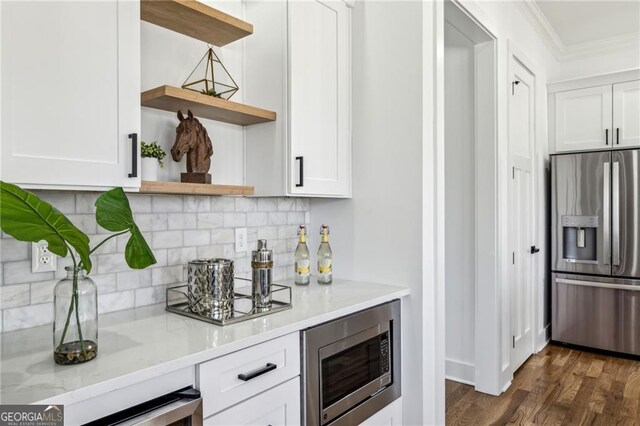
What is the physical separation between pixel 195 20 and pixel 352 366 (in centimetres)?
147

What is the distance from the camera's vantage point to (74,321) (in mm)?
1077

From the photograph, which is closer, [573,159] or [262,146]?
[262,146]

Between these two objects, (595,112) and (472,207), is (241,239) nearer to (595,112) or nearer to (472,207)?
(472,207)

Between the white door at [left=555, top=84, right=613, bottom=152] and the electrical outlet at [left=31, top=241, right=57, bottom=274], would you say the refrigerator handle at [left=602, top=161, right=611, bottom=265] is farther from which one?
the electrical outlet at [left=31, top=241, right=57, bottom=274]

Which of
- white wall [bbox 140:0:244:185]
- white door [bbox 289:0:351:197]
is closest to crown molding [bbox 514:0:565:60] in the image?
white door [bbox 289:0:351:197]

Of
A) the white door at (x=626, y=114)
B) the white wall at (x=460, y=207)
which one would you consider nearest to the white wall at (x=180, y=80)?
the white wall at (x=460, y=207)

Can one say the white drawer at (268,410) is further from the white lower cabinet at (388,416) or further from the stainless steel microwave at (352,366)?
the white lower cabinet at (388,416)

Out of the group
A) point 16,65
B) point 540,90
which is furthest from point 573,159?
point 16,65

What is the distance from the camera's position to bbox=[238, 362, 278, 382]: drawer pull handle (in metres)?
1.25

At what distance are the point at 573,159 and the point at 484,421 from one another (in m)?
2.53

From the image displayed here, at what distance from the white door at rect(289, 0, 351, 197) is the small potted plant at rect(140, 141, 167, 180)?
555 mm

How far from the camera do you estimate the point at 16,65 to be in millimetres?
1116

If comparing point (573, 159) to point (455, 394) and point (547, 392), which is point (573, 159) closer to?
point (547, 392)

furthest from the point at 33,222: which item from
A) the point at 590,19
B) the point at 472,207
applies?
the point at 590,19
